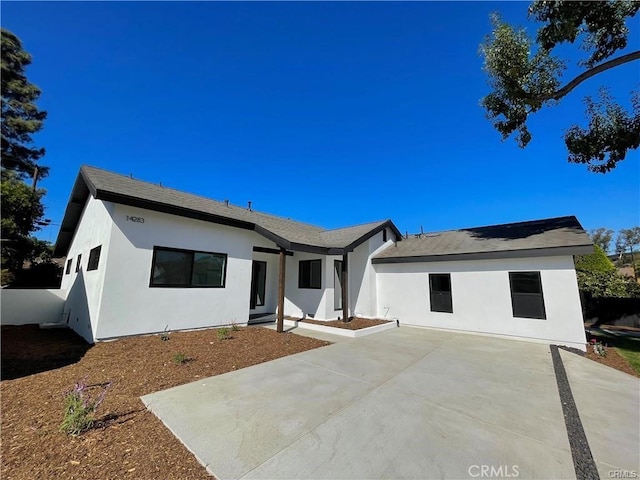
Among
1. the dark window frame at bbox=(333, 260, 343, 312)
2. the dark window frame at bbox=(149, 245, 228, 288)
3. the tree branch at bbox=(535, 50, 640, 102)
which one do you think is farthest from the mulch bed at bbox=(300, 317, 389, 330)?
the tree branch at bbox=(535, 50, 640, 102)

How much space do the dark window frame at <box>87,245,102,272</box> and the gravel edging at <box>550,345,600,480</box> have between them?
405 inches

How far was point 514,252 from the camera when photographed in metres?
8.68

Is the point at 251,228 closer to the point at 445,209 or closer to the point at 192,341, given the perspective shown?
the point at 192,341

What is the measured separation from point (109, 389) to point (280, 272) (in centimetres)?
504

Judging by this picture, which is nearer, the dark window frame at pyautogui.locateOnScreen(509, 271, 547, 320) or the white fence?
the dark window frame at pyautogui.locateOnScreen(509, 271, 547, 320)

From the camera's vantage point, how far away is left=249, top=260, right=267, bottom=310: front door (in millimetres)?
11141

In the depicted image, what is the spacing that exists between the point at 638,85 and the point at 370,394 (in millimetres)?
12583

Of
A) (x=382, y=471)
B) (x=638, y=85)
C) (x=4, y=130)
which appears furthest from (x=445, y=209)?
(x=4, y=130)

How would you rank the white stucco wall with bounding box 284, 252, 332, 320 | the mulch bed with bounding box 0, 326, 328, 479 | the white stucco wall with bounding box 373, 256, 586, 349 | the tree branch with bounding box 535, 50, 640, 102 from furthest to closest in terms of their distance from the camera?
the white stucco wall with bounding box 284, 252, 332, 320 → the white stucco wall with bounding box 373, 256, 586, 349 → the tree branch with bounding box 535, 50, 640, 102 → the mulch bed with bounding box 0, 326, 328, 479

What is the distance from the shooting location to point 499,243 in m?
9.66

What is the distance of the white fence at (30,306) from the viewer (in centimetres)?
935

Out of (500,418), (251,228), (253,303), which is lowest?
(500,418)

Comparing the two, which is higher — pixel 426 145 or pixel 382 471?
pixel 426 145

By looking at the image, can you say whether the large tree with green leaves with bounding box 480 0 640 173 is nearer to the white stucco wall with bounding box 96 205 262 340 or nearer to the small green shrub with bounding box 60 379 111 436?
the white stucco wall with bounding box 96 205 262 340
